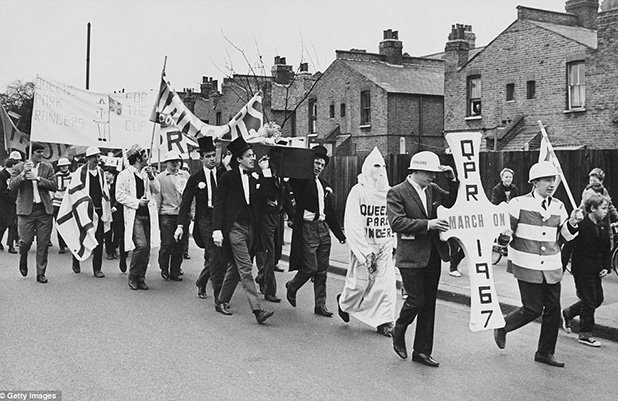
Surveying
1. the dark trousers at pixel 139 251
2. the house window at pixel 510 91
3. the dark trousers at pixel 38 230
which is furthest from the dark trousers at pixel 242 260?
the house window at pixel 510 91

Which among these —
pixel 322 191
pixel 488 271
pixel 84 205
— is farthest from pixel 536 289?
pixel 84 205

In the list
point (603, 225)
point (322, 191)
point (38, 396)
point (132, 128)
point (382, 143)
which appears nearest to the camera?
point (38, 396)

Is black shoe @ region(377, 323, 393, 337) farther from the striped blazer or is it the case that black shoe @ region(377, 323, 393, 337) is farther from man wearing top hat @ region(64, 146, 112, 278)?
man wearing top hat @ region(64, 146, 112, 278)

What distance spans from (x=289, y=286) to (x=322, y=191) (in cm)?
Result: 130

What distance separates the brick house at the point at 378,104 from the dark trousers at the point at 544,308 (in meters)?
25.5

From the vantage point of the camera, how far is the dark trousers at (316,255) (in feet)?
28.9

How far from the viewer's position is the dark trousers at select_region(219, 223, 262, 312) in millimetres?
8250

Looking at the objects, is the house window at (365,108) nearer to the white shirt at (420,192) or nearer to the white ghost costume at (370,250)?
the white ghost costume at (370,250)

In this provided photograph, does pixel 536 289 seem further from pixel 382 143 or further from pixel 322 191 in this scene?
pixel 382 143

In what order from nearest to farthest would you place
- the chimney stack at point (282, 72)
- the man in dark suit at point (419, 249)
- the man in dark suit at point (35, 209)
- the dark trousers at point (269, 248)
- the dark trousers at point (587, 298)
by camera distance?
the man in dark suit at point (419, 249) < the dark trousers at point (587, 298) < the dark trousers at point (269, 248) < the man in dark suit at point (35, 209) < the chimney stack at point (282, 72)

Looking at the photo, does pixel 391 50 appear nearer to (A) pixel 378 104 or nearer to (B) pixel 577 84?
(A) pixel 378 104

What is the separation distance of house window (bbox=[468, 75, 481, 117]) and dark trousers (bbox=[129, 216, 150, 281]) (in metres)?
21.7

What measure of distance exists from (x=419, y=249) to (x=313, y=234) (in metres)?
2.43

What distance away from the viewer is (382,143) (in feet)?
110
